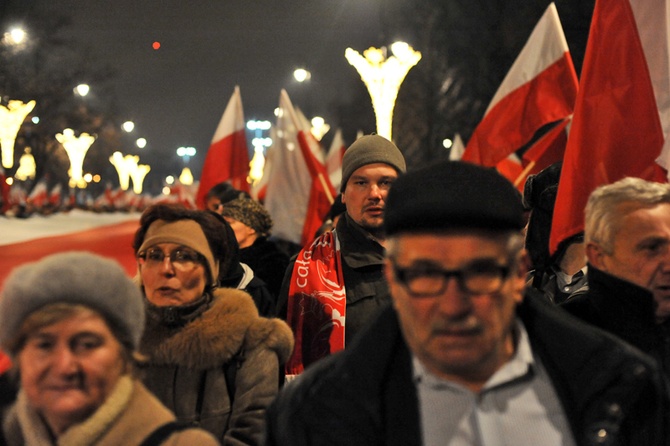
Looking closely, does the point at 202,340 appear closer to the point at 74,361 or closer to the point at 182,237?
the point at 182,237

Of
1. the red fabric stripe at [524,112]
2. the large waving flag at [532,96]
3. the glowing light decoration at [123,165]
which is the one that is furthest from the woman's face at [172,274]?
the glowing light decoration at [123,165]

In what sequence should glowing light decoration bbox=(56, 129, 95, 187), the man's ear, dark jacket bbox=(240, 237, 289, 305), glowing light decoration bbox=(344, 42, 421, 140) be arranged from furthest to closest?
glowing light decoration bbox=(56, 129, 95, 187) → glowing light decoration bbox=(344, 42, 421, 140) → dark jacket bbox=(240, 237, 289, 305) → the man's ear

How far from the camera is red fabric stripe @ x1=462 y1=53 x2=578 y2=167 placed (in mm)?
8125

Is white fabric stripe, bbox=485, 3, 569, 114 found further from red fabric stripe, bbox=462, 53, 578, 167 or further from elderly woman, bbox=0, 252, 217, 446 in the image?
elderly woman, bbox=0, 252, 217, 446

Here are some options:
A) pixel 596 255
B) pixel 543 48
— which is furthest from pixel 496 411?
pixel 543 48

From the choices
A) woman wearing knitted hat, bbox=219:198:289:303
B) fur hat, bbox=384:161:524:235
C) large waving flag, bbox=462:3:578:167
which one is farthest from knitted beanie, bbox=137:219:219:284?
large waving flag, bbox=462:3:578:167

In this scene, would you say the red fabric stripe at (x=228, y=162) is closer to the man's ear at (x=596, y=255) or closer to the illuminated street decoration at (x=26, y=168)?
the man's ear at (x=596, y=255)

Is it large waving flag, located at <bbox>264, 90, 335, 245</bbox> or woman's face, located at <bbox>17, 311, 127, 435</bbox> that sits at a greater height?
large waving flag, located at <bbox>264, 90, 335, 245</bbox>

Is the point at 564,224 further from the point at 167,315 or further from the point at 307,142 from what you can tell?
the point at 307,142

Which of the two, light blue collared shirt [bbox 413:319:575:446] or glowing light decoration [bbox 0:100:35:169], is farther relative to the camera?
glowing light decoration [bbox 0:100:35:169]

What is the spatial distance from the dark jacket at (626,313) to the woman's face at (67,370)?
1.53 m

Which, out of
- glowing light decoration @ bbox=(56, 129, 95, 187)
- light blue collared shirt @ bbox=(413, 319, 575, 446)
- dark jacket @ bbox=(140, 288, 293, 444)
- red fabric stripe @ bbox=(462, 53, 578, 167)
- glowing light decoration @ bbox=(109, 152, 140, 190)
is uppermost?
glowing light decoration @ bbox=(109, 152, 140, 190)

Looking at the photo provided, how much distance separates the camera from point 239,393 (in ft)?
12.0

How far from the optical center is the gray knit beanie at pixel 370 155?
5.16m
